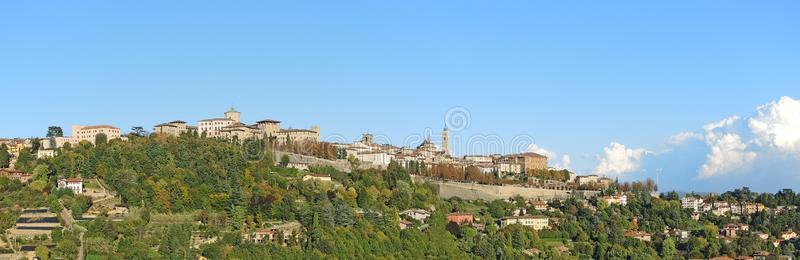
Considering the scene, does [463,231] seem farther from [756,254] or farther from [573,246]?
[756,254]

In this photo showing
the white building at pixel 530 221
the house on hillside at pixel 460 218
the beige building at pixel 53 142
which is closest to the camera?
the house on hillside at pixel 460 218

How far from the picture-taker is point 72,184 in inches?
1731

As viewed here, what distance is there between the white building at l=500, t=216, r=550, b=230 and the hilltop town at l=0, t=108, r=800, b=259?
0.32 ft

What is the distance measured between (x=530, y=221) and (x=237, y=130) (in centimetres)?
1613

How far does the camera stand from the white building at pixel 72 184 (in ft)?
143

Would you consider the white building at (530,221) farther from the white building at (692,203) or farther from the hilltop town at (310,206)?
the white building at (692,203)

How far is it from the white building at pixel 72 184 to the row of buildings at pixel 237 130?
34.1 ft

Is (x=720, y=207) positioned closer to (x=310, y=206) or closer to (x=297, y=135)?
(x=297, y=135)

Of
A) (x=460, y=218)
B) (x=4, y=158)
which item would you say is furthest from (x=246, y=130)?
(x=460, y=218)

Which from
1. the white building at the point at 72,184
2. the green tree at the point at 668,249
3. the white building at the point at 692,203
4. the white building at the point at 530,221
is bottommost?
the green tree at the point at 668,249

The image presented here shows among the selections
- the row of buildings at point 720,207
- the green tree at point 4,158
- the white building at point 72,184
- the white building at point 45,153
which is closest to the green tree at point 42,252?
the white building at point 72,184

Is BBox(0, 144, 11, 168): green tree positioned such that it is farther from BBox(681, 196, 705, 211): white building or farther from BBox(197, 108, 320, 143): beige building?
BBox(681, 196, 705, 211): white building

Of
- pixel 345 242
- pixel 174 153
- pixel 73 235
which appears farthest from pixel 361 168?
pixel 73 235

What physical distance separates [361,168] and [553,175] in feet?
46.3
